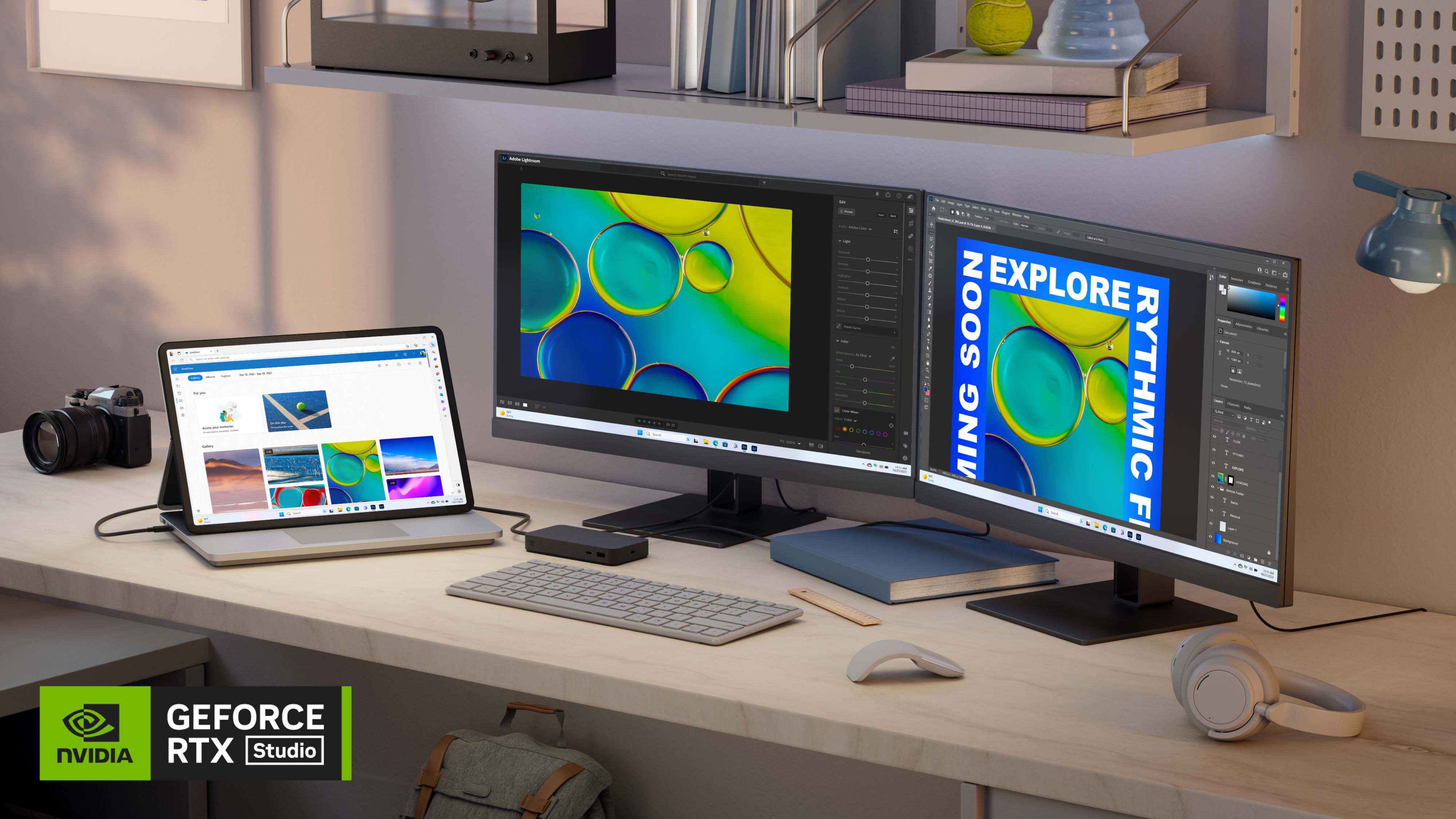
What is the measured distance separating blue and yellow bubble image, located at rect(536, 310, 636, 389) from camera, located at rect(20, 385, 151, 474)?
665 millimetres

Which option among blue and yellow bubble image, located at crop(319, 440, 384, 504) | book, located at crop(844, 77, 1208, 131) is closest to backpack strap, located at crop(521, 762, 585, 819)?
blue and yellow bubble image, located at crop(319, 440, 384, 504)

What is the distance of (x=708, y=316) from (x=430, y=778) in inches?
33.3

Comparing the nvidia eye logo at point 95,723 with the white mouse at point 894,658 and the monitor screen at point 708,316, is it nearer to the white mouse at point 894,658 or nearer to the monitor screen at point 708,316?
the monitor screen at point 708,316

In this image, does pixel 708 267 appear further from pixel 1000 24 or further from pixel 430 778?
pixel 430 778

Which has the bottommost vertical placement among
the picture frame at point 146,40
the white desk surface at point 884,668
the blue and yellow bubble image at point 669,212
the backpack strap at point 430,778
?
the backpack strap at point 430,778

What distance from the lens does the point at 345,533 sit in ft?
6.77

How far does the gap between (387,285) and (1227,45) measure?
53.6 inches

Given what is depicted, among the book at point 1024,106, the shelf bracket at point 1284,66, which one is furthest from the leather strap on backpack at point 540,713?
the shelf bracket at point 1284,66

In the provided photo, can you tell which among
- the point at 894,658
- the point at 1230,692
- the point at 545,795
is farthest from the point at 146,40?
the point at 1230,692

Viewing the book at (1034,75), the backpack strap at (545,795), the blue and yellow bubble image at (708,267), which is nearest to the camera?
the book at (1034,75)

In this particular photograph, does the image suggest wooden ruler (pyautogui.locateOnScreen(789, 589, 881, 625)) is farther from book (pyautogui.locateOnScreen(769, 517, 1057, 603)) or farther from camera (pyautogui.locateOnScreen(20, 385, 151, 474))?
camera (pyautogui.locateOnScreen(20, 385, 151, 474))

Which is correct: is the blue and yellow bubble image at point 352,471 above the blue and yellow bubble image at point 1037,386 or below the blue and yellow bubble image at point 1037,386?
below

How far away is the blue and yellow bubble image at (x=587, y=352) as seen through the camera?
2182 millimetres

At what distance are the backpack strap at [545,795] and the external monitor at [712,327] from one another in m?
0.41
